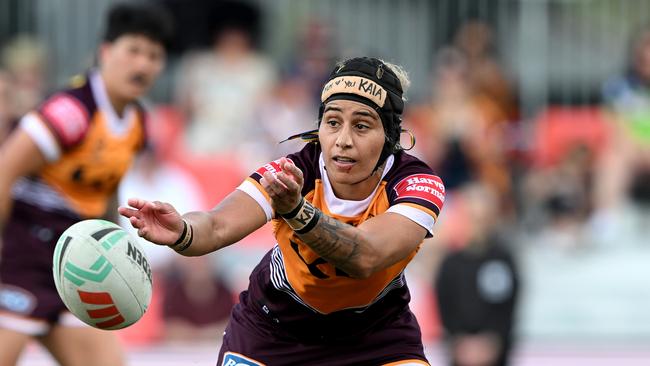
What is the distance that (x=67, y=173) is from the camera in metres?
6.79

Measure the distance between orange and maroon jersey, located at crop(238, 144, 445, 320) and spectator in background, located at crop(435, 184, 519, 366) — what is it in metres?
4.82

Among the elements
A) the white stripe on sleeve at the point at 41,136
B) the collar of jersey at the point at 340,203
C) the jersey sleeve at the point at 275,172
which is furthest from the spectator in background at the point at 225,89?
the collar of jersey at the point at 340,203

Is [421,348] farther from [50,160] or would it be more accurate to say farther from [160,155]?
[160,155]

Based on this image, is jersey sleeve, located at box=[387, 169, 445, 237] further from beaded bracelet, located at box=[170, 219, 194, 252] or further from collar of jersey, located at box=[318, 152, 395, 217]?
beaded bracelet, located at box=[170, 219, 194, 252]

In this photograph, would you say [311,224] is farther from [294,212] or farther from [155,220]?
[155,220]

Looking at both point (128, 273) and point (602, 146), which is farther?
point (602, 146)

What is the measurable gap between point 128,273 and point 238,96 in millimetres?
7433

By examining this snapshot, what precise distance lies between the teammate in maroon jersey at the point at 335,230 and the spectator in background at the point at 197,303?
17.1 ft

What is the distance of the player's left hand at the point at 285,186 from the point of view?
4.43 m

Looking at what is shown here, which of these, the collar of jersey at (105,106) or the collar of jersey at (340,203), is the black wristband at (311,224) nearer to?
the collar of jersey at (340,203)

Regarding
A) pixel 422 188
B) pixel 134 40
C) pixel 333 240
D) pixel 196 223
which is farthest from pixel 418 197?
pixel 134 40

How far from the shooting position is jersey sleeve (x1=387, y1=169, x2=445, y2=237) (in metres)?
5.03

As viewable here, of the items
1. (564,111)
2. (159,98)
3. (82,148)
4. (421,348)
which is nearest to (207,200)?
(159,98)

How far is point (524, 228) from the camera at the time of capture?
1259 centimetres
